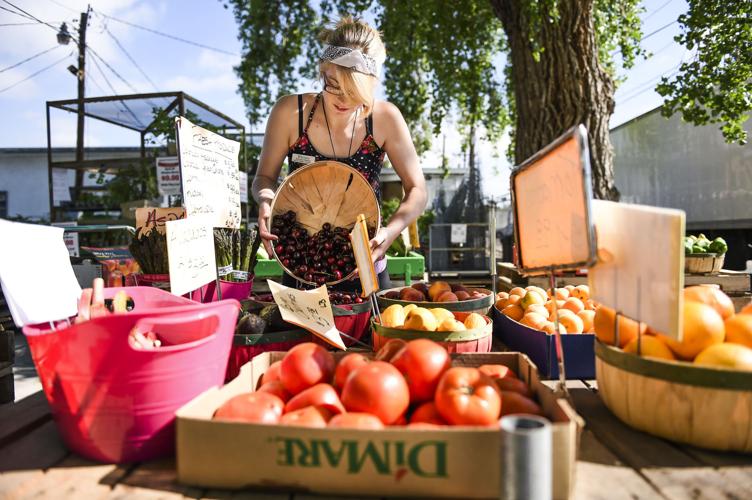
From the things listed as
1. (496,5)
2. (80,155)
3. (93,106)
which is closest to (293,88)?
(93,106)

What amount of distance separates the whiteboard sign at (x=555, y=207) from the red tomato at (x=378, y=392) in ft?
1.69

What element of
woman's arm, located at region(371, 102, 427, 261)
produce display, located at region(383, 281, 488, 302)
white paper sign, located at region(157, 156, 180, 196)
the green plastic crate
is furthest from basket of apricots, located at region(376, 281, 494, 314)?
white paper sign, located at region(157, 156, 180, 196)

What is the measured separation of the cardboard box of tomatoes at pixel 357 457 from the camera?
0.88m

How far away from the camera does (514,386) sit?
117 cm

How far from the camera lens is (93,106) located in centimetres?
941

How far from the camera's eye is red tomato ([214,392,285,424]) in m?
1.00

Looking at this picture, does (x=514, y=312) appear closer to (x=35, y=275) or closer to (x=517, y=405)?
(x=517, y=405)

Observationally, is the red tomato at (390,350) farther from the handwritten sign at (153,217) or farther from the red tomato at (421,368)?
the handwritten sign at (153,217)

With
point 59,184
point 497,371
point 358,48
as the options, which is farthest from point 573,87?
point 59,184

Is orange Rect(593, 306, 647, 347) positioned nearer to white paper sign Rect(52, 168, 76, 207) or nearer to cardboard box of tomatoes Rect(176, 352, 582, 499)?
Answer: cardboard box of tomatoes Rect(176, 352, 582, 499)

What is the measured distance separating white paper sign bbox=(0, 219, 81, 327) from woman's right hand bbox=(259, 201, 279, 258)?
771 millimetres

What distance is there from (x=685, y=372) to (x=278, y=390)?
0.87 meters

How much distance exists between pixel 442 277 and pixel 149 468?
717cm

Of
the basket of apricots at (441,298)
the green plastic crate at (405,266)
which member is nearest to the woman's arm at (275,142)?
the basket of apricots at (441,298)
